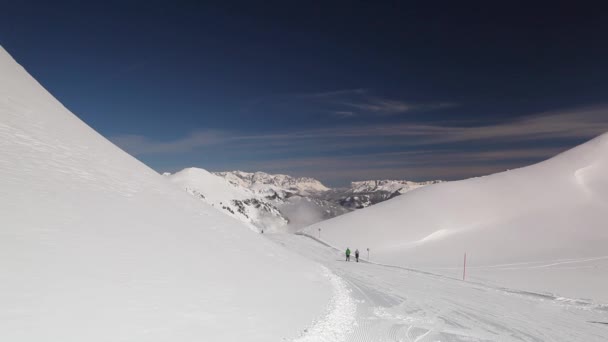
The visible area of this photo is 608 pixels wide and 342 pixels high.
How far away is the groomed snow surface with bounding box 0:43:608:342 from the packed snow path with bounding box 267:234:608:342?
3.2 inches

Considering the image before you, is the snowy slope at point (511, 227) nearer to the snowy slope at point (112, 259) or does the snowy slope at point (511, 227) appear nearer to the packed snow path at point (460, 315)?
the packed snow path at point (460, 315)

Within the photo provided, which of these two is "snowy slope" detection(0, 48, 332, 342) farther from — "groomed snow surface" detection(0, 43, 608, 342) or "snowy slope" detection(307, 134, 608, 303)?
"snowy slope" detection(307, 134, 608, 303)

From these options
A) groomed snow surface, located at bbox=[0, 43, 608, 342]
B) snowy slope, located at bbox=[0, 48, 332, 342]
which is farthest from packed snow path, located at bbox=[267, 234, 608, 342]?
snowy slope, located at bbox=[0, 48, 332, 342]

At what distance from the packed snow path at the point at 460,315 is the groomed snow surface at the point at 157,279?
81 mm

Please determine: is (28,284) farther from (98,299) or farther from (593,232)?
(593,232)

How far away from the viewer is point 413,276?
22.1 metres

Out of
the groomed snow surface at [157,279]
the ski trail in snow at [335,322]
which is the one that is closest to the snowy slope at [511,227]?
the groomed snow surface at [157,279]

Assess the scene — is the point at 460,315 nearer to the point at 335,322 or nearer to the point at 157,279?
the point at 335,322

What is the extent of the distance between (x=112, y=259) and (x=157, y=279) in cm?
132

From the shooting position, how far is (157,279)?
9938 millimetres

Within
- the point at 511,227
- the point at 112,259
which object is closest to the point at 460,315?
the point at 112,259

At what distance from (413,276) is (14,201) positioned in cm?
1987

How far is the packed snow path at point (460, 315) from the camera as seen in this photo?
9.94m

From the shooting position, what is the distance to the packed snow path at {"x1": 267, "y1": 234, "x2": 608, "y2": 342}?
9.94 meters
